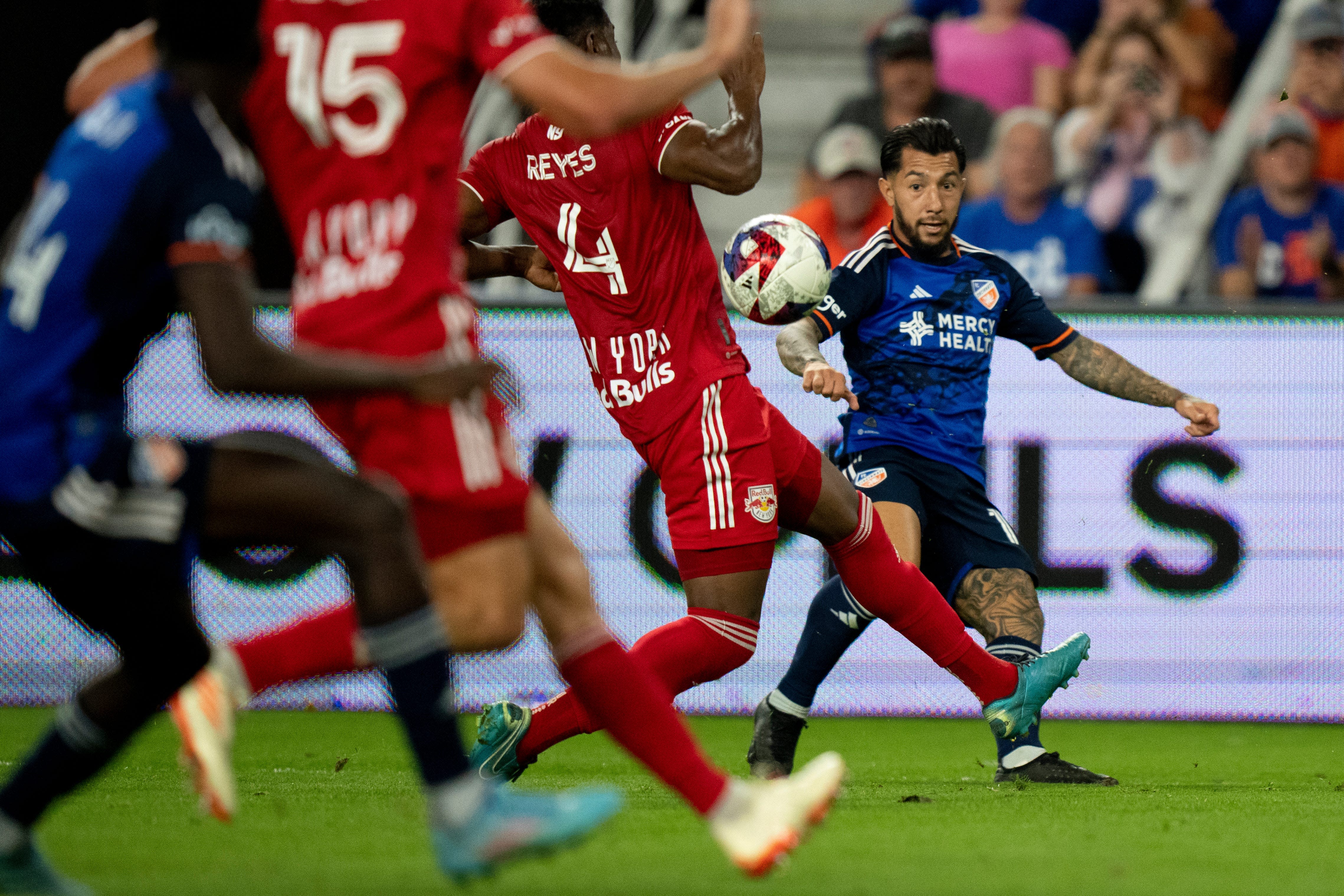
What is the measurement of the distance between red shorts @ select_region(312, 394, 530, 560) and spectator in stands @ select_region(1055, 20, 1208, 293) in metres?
6.88

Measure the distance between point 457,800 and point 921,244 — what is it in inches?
120

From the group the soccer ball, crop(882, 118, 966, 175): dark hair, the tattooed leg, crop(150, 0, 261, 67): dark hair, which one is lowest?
the tattooed leg

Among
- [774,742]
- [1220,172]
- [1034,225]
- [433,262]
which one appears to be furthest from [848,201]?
[433,262]

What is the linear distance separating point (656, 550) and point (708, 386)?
10.7 feet

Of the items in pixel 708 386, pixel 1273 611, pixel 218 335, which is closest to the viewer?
pixel 218 335

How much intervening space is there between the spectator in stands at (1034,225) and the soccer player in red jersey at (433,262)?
233 inches

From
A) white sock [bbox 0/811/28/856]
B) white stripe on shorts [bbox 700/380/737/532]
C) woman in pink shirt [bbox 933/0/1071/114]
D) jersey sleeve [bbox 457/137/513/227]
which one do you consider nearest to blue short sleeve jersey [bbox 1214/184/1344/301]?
woman in pink shirt [bbox 933/0/1071/114]

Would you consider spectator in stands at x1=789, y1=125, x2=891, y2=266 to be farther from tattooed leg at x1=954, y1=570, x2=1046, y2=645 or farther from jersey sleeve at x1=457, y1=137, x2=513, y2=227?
jersey sleeve at x1=457, y1=137, x2=513, y2=227

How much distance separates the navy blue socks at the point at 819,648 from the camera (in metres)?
5.10

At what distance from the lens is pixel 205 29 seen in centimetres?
285

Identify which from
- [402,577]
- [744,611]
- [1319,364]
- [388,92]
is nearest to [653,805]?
[744,611]

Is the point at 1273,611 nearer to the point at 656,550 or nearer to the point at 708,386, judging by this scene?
the point at 656,550

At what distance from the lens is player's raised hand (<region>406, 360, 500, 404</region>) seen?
115 inches

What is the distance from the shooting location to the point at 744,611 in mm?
4336
